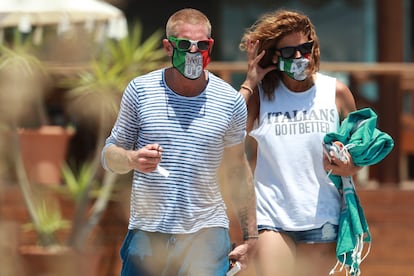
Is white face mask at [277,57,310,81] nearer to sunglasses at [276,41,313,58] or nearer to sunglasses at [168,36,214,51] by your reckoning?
sunglasses at [276,41,313,58]

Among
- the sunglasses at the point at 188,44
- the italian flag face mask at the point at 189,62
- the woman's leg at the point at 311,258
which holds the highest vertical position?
the sunglasses at the point at 188,44

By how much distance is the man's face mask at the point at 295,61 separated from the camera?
4406mm

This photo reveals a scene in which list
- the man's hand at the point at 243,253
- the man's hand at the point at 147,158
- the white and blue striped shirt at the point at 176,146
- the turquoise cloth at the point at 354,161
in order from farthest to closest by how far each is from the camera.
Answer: the turquoise cloth at the point at 354,161, the man's hand at the point at 243,253, the white and blue striped shirt at the point at 176,146, the man's hand at the point at 147,158

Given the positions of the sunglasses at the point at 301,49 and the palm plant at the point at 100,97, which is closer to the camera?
the sunglasses at the point at 301,49

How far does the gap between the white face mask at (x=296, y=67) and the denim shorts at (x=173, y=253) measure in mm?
836

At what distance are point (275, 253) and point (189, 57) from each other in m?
0.97

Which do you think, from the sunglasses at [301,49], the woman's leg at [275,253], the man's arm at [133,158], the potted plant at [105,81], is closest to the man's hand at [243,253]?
the woman's leg at [275,253]

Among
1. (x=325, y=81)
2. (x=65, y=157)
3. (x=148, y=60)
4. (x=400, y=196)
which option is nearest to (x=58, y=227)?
(x=65, y=157)

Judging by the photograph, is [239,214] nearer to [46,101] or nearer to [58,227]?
[58,227]

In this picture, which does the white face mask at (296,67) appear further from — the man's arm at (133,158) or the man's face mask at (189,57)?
the man's arm at (133,158)

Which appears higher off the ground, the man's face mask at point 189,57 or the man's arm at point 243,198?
the man's face mask at point 189,57

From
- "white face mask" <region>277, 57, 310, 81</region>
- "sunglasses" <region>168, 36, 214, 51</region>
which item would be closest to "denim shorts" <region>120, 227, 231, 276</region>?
"sunglasses" <region>168, 36, 214, 51</region>

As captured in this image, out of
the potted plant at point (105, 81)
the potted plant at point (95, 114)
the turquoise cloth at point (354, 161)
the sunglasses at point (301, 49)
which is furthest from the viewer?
the potted plant at point (105, 81)

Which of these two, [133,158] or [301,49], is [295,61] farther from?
[133,158]
